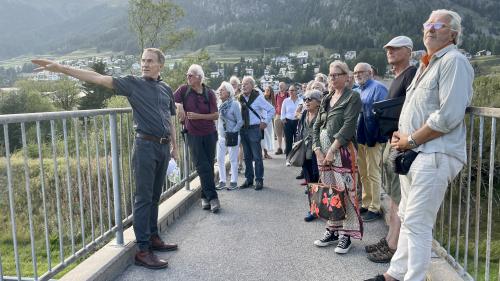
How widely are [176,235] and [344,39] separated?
118366mm

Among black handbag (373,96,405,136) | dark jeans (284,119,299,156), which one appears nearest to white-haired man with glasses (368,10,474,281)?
black handbag (373,96,405,136)

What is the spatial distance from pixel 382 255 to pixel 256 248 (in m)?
1.26

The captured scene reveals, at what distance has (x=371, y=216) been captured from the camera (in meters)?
5.48

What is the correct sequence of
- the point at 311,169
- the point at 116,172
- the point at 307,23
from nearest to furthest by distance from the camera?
the point at 116,172, the point at 311,169, the point at 307,23

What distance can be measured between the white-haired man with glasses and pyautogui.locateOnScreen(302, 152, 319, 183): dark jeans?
259cm

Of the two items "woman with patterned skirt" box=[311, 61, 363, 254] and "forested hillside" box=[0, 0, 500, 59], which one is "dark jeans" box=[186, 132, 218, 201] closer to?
"woman with patterned skirt" box=[311, 61, 363, 254]

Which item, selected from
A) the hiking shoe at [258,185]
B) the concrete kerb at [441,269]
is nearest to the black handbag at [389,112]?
the concrete kerb at [441,269]

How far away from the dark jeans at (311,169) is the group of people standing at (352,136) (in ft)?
0.05

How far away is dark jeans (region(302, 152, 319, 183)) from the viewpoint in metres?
5.63

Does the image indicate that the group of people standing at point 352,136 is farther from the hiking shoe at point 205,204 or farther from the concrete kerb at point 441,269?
the concrete kerb at point 441,269

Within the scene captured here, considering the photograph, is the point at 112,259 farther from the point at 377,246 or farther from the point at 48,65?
the point at 377,246

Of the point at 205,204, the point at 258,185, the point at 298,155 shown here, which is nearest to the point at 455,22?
the point at 298,155

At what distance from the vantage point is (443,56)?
113 inches

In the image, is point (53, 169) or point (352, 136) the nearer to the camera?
point (53, 169)
